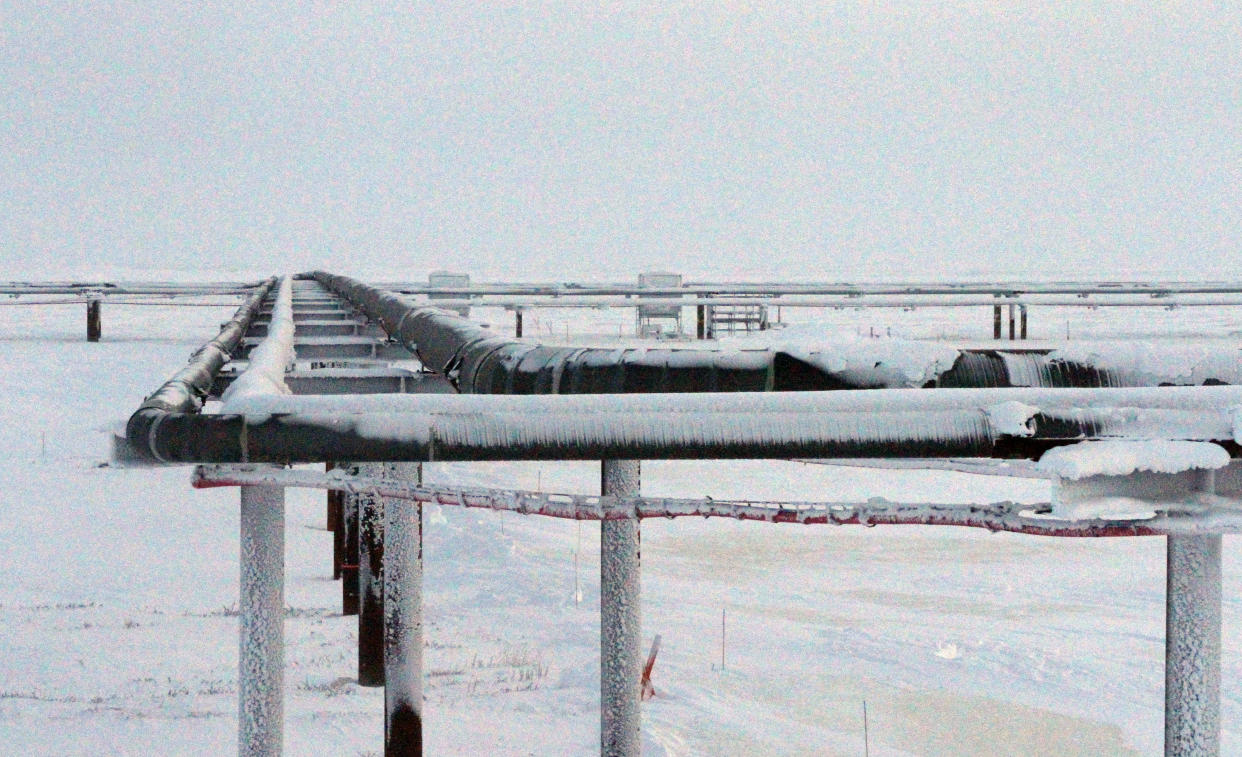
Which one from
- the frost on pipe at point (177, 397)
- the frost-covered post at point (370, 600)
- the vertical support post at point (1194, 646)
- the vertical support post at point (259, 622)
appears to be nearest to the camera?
the frost on pipe at point (177, 397)

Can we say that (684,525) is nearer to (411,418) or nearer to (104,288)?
(411,418)

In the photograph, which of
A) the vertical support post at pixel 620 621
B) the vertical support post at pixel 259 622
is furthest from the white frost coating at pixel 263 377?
the vertical support post at pixel 620 621

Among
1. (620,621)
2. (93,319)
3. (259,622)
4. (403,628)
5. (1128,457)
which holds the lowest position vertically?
(403,628)

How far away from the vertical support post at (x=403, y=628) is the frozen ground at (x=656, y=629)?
0.65 meters

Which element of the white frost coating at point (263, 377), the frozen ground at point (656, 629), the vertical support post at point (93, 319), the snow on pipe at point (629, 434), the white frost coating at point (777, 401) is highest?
the vertical support post at point (93, 319)

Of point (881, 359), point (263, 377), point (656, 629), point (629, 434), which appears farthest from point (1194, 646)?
point (656, 629)

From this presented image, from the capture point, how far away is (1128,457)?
3193 millimetres

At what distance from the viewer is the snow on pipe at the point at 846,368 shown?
144 inches

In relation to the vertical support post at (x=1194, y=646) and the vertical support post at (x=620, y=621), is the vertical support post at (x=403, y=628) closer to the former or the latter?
the vertical support post at (x=620, y=621)

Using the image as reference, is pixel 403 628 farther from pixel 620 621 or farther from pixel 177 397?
pixel 177 397

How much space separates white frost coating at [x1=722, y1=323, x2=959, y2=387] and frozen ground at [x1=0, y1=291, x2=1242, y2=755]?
460 cm

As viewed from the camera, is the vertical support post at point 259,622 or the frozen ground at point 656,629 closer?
the vertical support post at point 259,622

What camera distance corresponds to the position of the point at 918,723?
29.5 feet

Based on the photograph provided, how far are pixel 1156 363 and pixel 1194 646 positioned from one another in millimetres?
758
